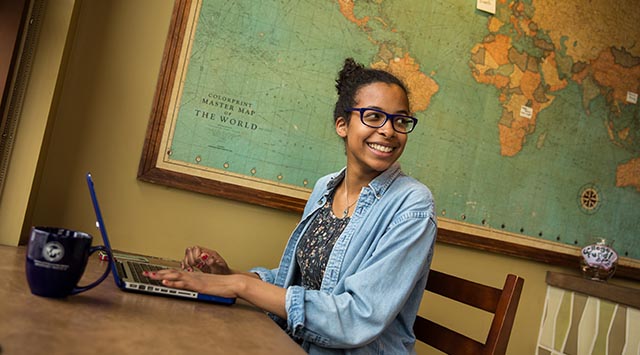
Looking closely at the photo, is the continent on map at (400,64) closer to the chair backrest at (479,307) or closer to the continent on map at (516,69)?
the continent on map at (516,69)

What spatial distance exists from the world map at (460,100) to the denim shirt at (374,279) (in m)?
0.64

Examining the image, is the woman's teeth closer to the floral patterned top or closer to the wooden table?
the floral patterned top

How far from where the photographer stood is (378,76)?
1.57 m

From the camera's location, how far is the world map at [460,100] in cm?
199

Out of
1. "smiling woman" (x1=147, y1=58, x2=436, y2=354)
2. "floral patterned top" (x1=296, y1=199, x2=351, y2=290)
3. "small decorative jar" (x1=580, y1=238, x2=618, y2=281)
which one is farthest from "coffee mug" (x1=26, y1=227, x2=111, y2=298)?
"small decorative jar" (x1=580, y1=238, x2=618, y2=281)

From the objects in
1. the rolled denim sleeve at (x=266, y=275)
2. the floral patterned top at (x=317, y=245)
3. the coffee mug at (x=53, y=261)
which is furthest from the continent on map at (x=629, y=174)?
the coffee mug at (x=53, y=261)

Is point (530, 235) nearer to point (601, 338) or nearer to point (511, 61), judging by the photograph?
point (601, 338)

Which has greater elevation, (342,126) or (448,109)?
(448,109)

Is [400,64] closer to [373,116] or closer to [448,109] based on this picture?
[448,109]

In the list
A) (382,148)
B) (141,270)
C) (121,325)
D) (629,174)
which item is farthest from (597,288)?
(121,325)

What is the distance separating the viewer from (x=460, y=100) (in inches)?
89.1

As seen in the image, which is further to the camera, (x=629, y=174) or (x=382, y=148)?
(x=629, y=174)

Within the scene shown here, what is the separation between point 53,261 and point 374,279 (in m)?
0.63

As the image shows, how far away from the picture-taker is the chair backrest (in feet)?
4.14
